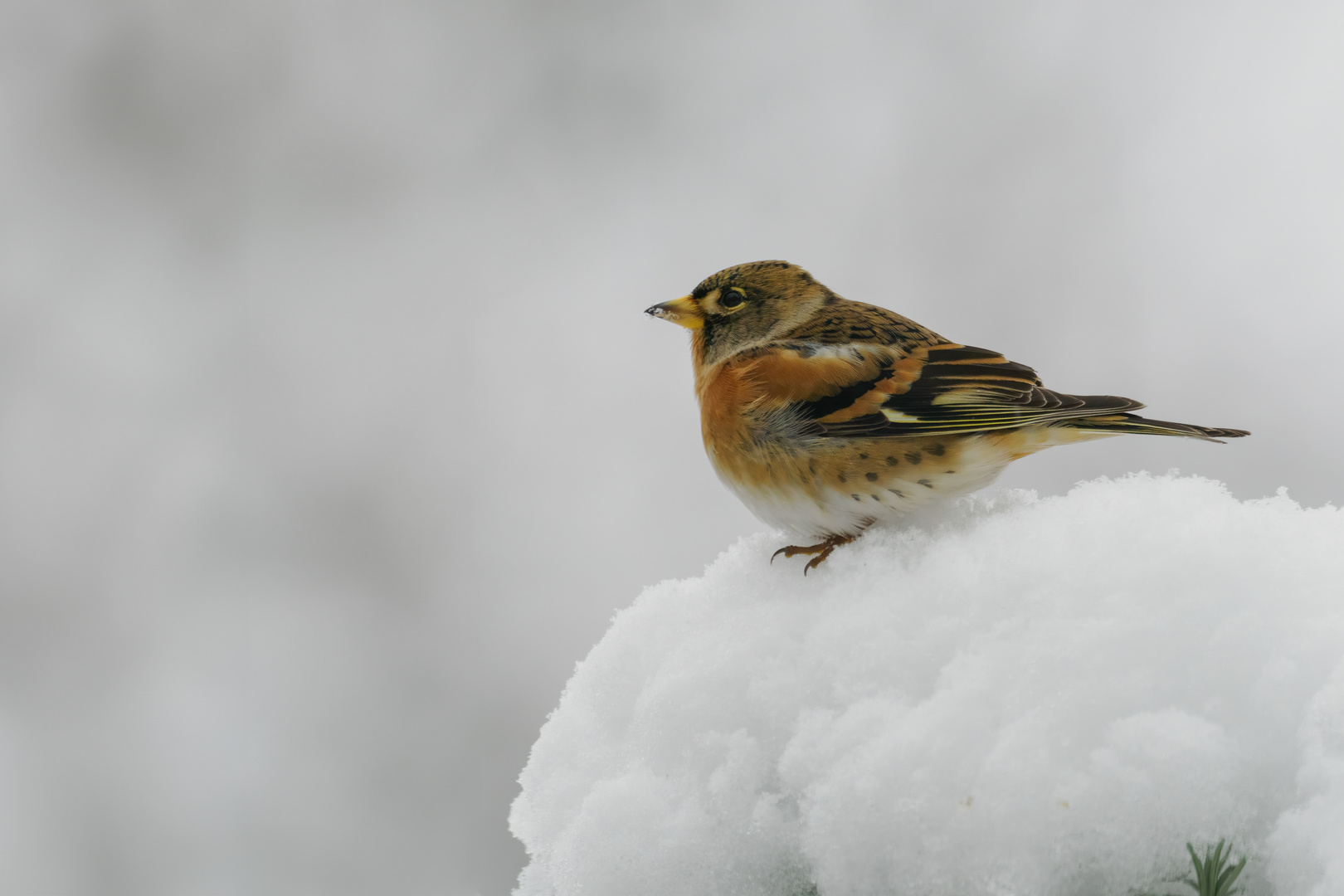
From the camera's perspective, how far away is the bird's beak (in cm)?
229

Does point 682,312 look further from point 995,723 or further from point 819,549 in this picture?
point 995,723

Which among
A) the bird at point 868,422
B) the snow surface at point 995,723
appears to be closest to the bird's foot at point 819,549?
the bird at point 868,422

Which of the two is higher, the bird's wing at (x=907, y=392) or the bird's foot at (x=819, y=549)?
the bird's wing at (x=907, y=392)

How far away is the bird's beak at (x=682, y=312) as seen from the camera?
229 centimetres

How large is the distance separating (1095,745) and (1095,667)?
0.29ft

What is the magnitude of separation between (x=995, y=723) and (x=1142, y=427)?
86 cm

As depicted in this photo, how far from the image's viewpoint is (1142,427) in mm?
1663

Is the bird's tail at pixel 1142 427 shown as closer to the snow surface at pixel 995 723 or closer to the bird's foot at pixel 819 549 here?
the snow surface at pixel 995 723

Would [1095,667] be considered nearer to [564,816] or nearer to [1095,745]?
[1095,745]

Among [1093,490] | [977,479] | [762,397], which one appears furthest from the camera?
[762,397]

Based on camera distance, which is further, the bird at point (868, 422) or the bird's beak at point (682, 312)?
the bird's beak at point (682, 312)

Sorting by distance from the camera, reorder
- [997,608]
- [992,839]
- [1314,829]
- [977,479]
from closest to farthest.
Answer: [1314,829]
[992,839]
[997,608]
[977,479]

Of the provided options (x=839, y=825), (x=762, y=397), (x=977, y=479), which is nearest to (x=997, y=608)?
(x=839, y=825)

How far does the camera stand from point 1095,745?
965 mm
